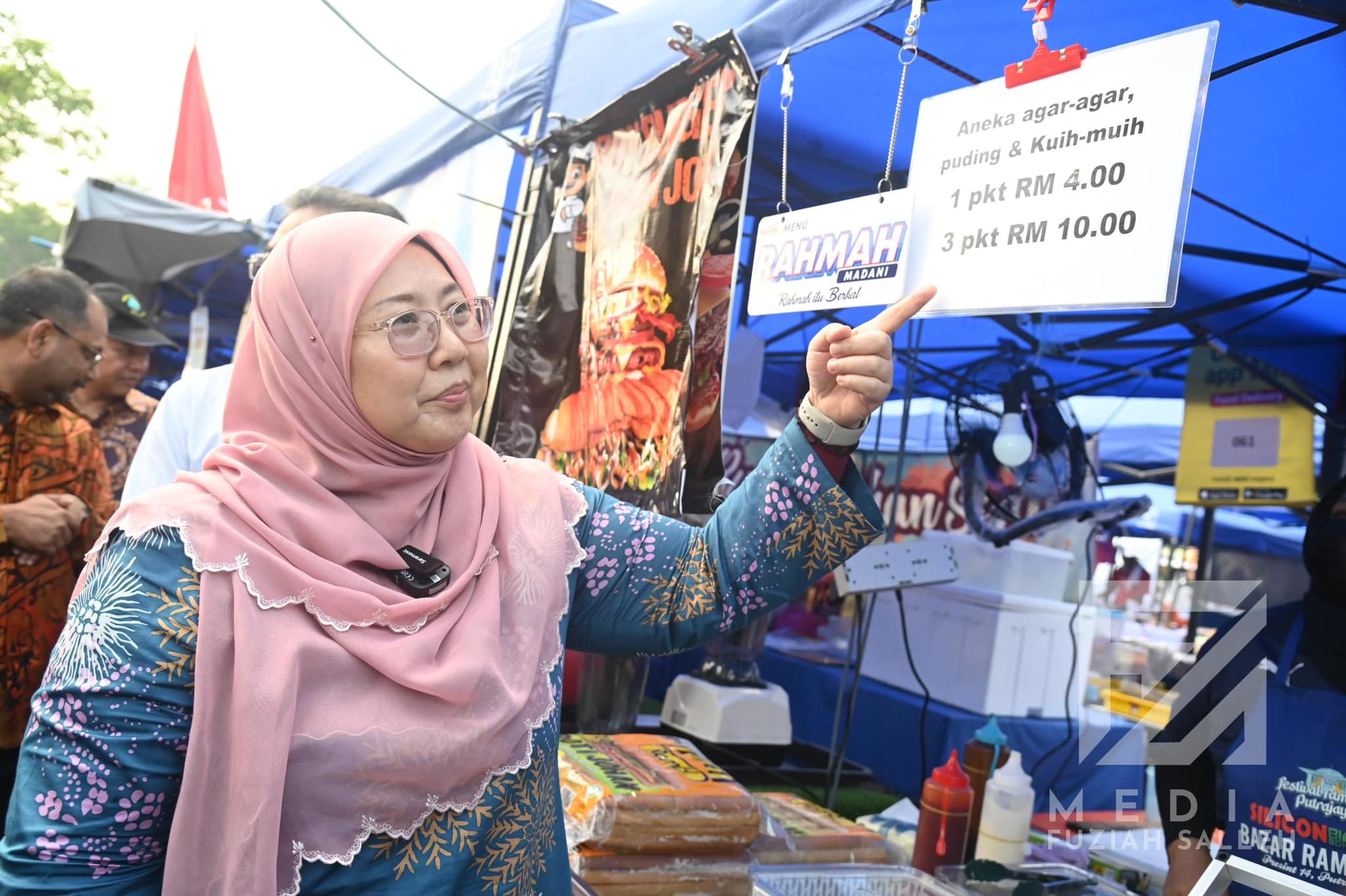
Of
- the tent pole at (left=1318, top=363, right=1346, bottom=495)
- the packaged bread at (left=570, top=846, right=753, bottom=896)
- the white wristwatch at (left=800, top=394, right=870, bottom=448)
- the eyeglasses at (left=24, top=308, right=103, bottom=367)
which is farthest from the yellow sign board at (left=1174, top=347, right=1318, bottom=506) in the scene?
the eyeglasses at (left=24, top=308, right=103, bottom=367)

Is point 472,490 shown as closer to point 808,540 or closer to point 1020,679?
point 808,540

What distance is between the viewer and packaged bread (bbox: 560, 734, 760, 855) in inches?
70.5

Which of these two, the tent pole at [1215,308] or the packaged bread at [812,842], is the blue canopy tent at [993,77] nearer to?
Answer: the tent pole at [1215,308]

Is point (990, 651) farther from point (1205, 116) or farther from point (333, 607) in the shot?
point (333, 607)

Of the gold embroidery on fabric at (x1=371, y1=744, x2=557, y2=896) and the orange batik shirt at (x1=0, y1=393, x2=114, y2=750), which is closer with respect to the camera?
the gold embroidery on fabric at (x1=371, y1=744, x2=557, y2=896)

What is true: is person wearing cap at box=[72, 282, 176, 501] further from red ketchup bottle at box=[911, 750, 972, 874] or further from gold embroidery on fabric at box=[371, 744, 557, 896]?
red ketchup bottle at box=[911, 750, 972, 874]

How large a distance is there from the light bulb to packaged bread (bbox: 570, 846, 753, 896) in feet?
7.52

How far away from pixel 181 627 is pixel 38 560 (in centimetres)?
194

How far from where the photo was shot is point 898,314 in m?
1.25

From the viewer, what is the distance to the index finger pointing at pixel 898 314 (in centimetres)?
124

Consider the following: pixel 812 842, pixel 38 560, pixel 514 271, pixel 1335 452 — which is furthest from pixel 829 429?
pixel 1335 452

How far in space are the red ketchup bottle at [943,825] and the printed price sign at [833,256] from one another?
44.0 inches

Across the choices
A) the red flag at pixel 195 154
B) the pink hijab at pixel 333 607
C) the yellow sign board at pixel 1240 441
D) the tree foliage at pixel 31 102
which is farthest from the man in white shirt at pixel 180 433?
the tree foliage at pixel 31 102

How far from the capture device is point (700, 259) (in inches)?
81.4
